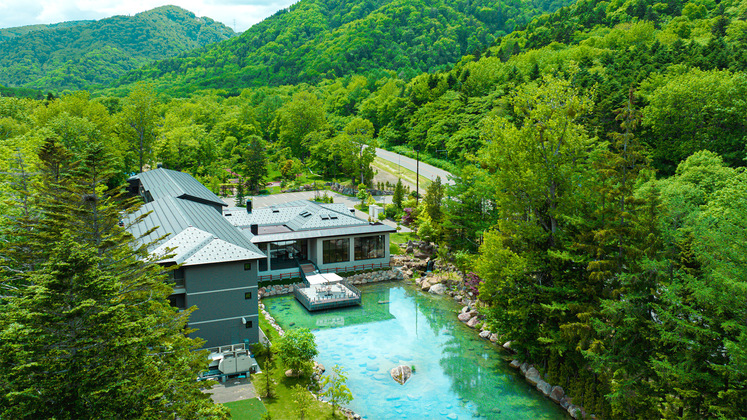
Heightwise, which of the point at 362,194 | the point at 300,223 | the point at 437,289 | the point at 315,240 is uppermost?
the point at 300,223

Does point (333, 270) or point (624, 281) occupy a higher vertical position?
point (624, 281)

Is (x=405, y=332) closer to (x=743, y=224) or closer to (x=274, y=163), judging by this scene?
(x=743, y=224)

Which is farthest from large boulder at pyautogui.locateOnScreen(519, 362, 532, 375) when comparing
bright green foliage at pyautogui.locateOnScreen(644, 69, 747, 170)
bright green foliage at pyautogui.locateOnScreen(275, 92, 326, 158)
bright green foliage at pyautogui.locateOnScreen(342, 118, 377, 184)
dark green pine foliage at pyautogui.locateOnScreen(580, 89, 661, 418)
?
bright green foliage at pyautogui.locateOnScreen(275, 92, 326, 158)

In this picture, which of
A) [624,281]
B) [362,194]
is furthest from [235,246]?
[362,194]

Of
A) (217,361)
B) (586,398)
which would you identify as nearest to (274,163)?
(217,361)

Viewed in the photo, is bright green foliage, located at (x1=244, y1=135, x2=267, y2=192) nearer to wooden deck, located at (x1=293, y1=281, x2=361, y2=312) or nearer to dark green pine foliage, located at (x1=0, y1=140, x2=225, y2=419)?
wooden deck, located at (x1=293, y1=281, x2=361, y2=312)

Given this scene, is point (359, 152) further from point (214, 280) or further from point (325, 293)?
point (214, 280)
